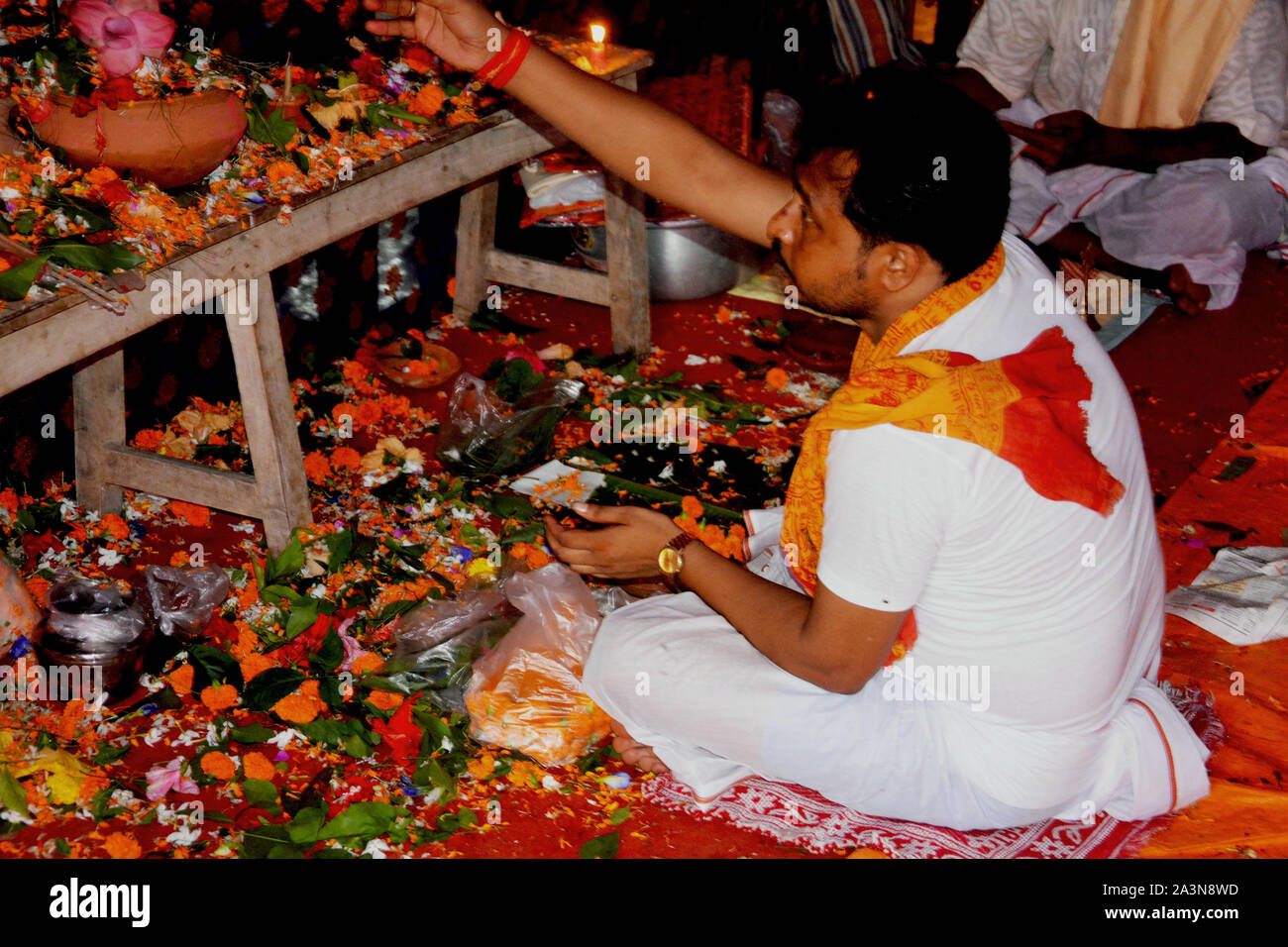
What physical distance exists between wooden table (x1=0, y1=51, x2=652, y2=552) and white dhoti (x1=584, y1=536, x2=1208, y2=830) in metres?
1.11

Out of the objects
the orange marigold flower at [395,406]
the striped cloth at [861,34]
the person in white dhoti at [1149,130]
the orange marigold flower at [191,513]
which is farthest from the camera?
the striped cloth at [861,34]

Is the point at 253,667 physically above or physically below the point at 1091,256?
below

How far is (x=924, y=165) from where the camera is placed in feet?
5.83

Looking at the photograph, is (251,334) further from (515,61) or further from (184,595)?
(515,61)

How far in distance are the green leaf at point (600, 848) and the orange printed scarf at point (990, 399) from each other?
955 mm

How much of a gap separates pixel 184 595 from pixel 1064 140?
4397 mm

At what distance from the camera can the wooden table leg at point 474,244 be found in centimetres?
442

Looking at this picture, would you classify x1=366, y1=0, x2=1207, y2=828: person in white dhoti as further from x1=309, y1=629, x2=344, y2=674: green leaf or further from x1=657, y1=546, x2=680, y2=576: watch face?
x1=309, y1=629, x2=344, y2=674: green leaf

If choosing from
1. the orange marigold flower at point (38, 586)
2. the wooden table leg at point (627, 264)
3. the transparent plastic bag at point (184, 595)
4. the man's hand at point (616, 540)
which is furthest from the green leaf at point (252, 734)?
the wooden table leg at point (627, 264)

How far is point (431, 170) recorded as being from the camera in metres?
3.26

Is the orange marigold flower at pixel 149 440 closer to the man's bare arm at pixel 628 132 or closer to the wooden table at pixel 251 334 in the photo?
the wooden table at pixel 251 334

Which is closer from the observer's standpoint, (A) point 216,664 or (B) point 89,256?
(B) point 89,256

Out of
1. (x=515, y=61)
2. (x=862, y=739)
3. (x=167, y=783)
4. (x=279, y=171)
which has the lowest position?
(x=167, y=783)

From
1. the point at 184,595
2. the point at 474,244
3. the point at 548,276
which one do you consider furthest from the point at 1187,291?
the point at 184,595
